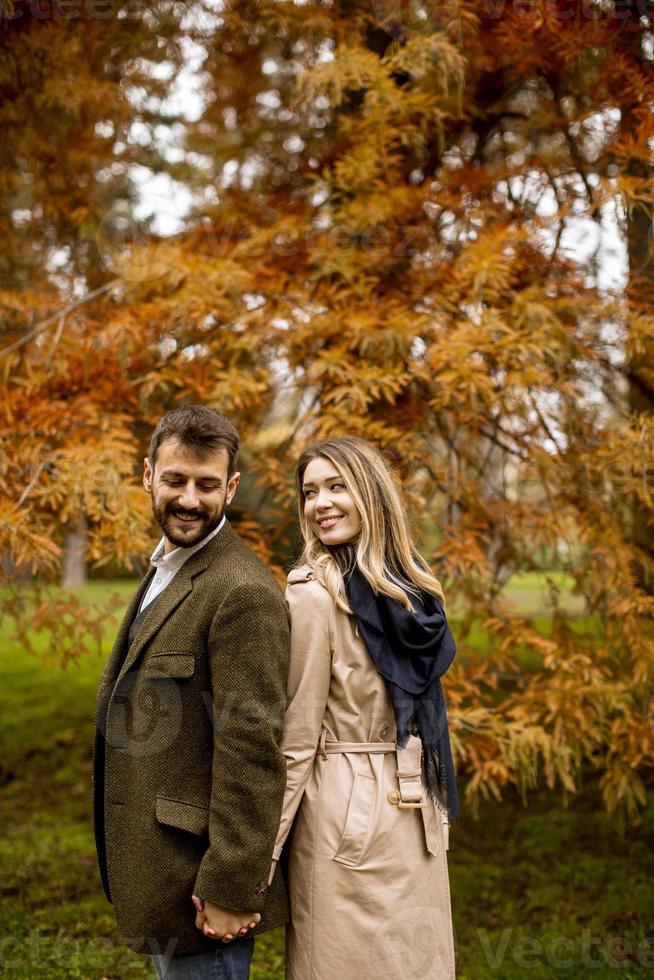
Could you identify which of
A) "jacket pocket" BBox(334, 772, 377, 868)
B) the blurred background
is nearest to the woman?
"jacket pocket" BBox(334, 772, 377, 868)

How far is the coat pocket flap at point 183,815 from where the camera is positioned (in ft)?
5.47

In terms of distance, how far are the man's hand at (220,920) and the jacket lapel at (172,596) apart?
501 millimetres

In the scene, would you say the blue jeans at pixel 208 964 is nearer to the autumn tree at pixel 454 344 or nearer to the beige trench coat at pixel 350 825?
the beige trench coat at pixel 350 825

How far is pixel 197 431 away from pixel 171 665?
512 millimetres

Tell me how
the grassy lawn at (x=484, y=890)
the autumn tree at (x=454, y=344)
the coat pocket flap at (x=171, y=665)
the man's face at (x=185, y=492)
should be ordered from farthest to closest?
the grassy lawn at (x=484, y=890) < the autumn tree at (x=454, y=344) < the man's face at (x=185, y=492) < the coat pocket flap at (x=171, y=665)

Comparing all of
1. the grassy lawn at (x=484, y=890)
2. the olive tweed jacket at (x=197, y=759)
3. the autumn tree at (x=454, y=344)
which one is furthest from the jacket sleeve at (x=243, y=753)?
the autumn tree at (x=454, y=344)

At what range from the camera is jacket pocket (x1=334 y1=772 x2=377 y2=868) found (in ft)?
5.88

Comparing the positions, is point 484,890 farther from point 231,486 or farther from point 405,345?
point 231,486

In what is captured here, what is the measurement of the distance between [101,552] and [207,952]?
142 cm

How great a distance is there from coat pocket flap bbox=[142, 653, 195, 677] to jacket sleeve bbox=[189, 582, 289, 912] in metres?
0.05

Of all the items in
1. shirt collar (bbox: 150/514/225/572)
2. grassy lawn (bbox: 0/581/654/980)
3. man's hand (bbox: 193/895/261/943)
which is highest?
shirt collar (bbox: 150/514/225/572)

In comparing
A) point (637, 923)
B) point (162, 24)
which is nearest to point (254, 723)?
point (637, 923)

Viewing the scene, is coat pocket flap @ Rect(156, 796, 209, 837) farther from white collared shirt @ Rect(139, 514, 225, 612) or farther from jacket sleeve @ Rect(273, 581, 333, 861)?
white collared shirt @ Rect(139, 514, 225, 612)

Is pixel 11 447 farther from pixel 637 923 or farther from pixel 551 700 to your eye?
pixel 637 923
